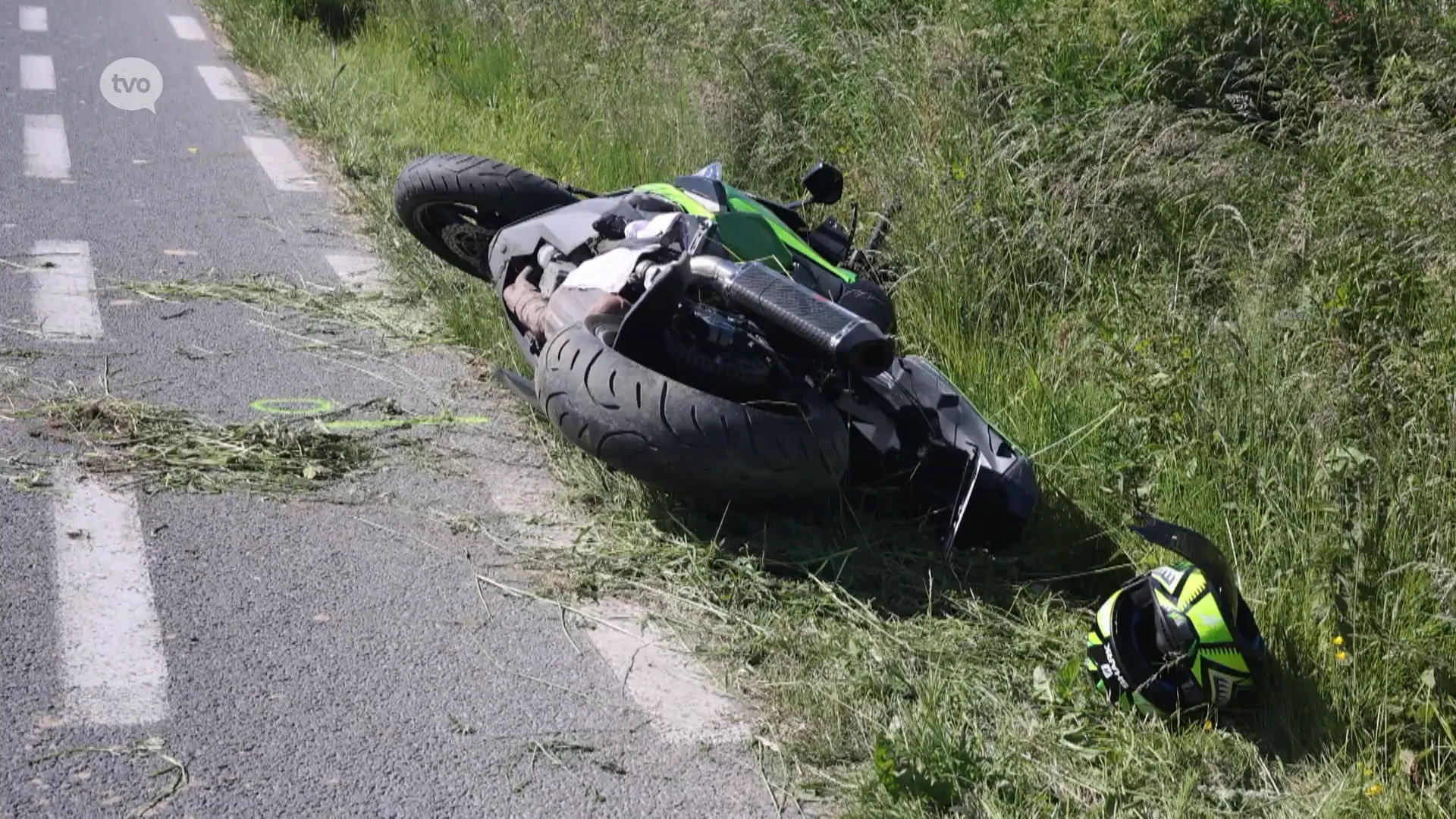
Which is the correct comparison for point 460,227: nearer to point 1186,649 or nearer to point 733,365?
point 733,365

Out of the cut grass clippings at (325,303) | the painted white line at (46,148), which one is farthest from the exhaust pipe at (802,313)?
the painted white line at (46,148)

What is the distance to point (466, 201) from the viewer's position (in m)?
6.42

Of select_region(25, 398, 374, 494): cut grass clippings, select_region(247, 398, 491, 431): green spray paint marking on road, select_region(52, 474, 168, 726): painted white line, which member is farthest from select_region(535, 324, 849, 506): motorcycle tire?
select_region(52, 474, 168, 726): painted white line

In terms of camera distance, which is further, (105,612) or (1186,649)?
(105,612)

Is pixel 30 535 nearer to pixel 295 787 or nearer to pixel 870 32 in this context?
pixel 295 787

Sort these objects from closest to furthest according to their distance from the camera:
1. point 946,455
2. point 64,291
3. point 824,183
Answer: point 946,455
point 824,183
point 64,291

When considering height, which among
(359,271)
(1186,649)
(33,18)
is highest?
(1186,649)

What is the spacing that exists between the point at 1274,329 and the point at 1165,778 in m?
2.03

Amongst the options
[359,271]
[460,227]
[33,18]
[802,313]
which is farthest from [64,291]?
[33,18]

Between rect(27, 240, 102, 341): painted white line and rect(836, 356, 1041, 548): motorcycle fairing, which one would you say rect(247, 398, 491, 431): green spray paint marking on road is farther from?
rect(836, 356, 1041, 548): motorcycle fairing

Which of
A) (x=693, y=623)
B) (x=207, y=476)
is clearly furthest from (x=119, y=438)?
(x=693, y=623)

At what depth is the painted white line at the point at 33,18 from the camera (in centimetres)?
1428

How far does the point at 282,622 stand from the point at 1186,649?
228cm

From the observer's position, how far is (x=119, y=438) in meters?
5.06
